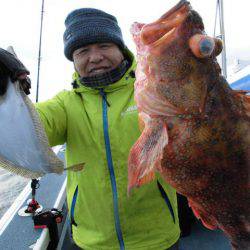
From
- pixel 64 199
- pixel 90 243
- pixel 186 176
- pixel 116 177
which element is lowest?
pixel 64 199

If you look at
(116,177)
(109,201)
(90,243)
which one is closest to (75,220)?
(90,243)

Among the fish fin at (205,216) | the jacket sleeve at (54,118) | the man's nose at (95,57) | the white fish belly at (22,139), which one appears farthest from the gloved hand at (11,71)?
the fish fin at (205,216)

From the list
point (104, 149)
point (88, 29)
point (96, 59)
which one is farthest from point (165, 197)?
point (88, 29)

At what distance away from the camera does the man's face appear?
7.81ft

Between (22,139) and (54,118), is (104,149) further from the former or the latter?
(22,139)

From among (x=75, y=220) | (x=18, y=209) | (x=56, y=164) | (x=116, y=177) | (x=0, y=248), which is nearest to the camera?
(x=56, y=164)

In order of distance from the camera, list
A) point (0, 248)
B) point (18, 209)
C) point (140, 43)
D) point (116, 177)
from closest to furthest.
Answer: point (140, 43), point (116, 177), point (0, 248), point (18, 209)

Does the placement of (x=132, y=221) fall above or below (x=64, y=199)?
above

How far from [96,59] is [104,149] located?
637 mm

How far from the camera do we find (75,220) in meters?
2.53

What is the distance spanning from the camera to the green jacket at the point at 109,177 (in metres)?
2.31

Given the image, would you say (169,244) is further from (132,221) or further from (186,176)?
(186,176)

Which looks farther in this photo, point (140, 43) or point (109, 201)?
point (109, 201)

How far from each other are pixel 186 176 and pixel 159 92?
453mm
